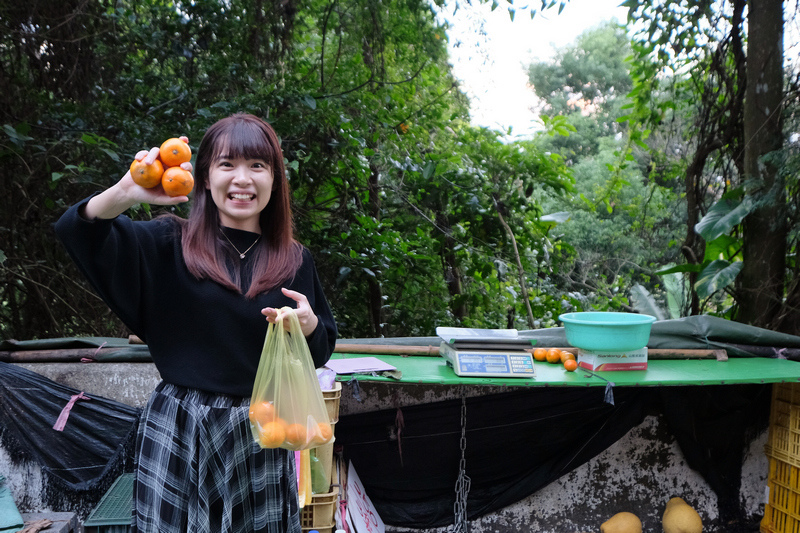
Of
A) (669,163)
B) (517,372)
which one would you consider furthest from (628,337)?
(669,163)

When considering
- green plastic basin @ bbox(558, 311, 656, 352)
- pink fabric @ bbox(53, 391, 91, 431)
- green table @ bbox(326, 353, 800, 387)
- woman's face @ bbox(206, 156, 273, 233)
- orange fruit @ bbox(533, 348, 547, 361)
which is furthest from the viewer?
orange fruit @ bbox(533, 348, 547, 361)

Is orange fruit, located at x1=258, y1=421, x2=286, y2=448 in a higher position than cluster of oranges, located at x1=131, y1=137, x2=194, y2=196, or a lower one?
lower

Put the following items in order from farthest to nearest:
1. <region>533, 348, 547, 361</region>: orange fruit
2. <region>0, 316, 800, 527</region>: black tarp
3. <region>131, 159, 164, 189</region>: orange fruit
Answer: <region>0, 316, 800, 527</region>: black tarp
<region>533, 348, 547, 361</region>: orange fruit
<region>131, 159, 164, 189</region>: orange fruit

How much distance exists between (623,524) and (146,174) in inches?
117

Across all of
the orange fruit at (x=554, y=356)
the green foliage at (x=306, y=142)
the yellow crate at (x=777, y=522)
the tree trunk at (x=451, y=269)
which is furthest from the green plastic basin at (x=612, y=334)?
the tree trunk at (x=451, y=269)

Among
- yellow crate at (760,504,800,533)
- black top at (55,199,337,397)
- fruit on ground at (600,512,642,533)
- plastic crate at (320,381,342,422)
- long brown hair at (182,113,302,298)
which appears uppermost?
long brown hair at (182,113,302,298)

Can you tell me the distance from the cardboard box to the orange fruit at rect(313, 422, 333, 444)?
61.7 inches

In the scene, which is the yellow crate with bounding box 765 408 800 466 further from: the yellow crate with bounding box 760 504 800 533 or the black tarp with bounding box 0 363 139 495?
the black tarp with bounding box 0 363 139 495

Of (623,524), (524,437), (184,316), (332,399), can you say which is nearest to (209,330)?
(184,316)

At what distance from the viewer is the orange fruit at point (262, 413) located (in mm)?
1415

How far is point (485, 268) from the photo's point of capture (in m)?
4.73

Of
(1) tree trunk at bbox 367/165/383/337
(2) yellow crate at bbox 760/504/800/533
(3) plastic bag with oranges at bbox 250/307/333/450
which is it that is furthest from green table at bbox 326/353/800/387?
(1) tree trunk at bbox 367/165/383/337

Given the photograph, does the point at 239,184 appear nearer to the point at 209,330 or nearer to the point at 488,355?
the point at 209,330

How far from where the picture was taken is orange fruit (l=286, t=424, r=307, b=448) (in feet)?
4.70
